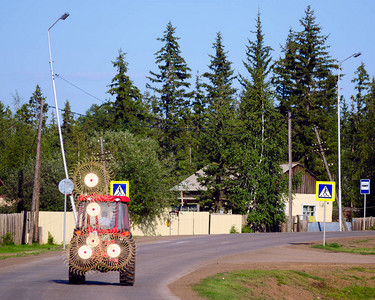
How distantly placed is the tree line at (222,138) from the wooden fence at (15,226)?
5.70m

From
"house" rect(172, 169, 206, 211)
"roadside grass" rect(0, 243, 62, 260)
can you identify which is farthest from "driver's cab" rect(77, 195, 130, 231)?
"house" rect(172, 169, 206, 211)

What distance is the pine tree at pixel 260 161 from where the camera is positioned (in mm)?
50688

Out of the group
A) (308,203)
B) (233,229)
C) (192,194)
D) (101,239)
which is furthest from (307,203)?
(101,239)

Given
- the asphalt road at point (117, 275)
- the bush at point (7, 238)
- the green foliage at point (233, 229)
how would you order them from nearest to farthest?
the asphalt road at point (117, 275) < the bush at point (7, 238) < the green foliage at point (233, 229)

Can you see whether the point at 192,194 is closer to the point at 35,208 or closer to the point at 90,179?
the point at 35,208

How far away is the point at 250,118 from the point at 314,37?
26615mm

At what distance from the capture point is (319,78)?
7650 centimetres

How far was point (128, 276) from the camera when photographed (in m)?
15.3

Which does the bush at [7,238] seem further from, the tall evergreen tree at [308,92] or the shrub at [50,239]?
the tall evergreen tree at [308,92]

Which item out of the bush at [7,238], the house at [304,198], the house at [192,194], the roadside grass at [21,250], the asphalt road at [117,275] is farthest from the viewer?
the house at [192,194]

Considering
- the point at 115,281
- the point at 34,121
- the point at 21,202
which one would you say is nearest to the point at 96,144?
the point at 21,202

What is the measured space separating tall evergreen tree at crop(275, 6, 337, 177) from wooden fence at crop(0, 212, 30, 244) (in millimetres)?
43470

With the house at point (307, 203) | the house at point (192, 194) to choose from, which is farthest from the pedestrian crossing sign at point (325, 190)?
the house at point (192, 194)

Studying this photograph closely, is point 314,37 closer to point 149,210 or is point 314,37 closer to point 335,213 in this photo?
point 335,213
